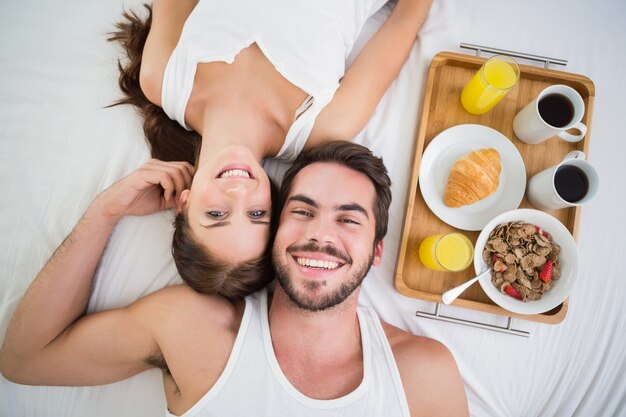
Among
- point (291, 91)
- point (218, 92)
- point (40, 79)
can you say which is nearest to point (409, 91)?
point (291, 91)

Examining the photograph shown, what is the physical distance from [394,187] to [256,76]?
2.23ft

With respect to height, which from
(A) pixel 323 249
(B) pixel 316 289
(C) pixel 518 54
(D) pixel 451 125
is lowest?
(B) pixel 316 289

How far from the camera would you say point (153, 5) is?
1662mm

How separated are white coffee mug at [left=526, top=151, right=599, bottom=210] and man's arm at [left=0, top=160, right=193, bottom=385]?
1303 millimetres

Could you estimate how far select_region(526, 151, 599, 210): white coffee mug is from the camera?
133cm

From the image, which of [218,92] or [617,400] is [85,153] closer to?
[218,92]

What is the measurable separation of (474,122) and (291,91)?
2.29 ft

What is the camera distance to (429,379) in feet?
4.50

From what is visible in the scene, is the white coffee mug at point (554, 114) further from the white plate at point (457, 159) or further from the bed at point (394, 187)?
the bed at point (394, 187)

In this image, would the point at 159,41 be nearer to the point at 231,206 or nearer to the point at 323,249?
the point at 231,206

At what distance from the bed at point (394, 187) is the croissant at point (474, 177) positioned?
0.77 feet

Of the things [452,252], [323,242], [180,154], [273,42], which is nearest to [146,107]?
[180,154]

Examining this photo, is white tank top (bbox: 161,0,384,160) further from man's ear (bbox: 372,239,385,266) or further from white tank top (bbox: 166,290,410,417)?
white tank top (bbox: 166,290,410,417)

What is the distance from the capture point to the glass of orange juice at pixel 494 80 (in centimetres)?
138
